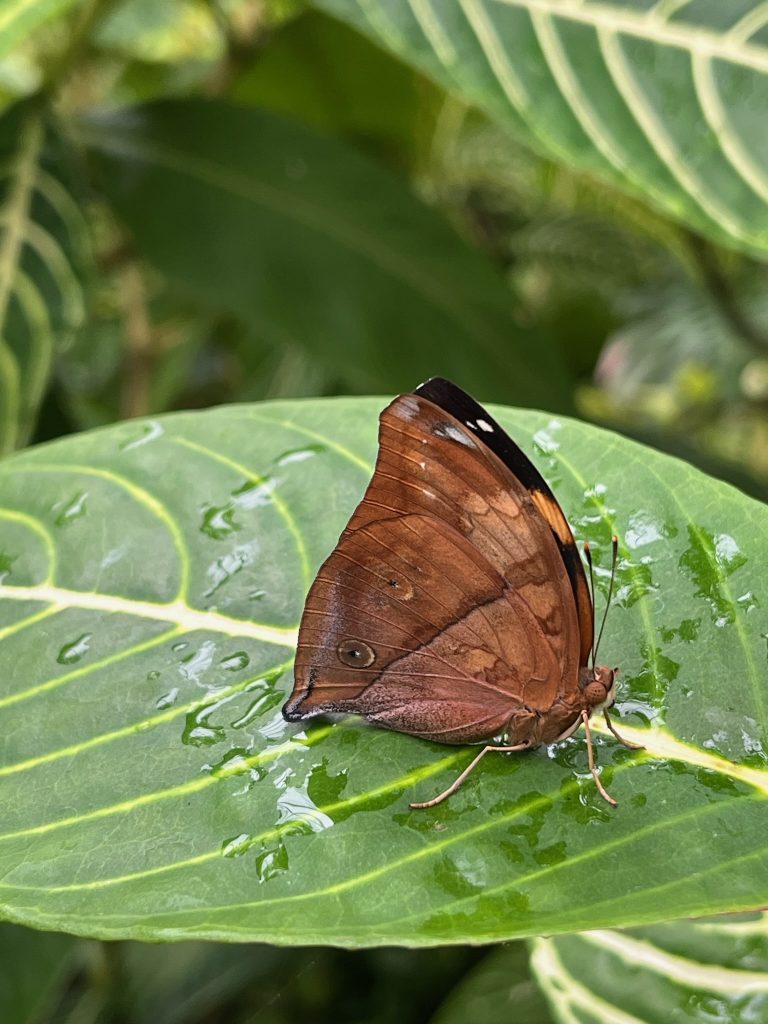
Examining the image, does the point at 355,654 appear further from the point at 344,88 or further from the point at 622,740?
the point at 344,88

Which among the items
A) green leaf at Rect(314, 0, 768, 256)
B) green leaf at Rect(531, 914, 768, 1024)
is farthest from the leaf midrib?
→ green leaf at Rect(531, 914, 768, 1024)

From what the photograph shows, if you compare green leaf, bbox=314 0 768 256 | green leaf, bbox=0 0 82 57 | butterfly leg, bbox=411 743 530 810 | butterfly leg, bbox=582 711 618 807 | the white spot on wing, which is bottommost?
butterfly leg, bbox=411 743 530 810

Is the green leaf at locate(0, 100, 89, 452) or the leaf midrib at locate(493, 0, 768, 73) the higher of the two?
the leaf midrib at locate(493, 0, 768, 73)

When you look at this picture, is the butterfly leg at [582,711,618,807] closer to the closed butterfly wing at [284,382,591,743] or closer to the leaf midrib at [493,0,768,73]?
the closed butterfly wing at [284,382,591,743]

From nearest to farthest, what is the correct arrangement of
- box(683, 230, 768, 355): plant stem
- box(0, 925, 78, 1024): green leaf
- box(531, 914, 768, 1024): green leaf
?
1. box(531, 914, 768, 1024): green leaf
2. box(0, 925, 78, 1024): green leaf
3. box(683, 230, 768, 355): plant stem

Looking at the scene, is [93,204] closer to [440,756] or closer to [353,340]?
[353,340]

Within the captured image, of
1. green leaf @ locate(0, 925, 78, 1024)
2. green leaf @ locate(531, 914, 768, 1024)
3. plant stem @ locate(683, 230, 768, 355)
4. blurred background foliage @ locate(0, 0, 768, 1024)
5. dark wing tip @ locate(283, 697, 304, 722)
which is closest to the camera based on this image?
dark wing tip @ locate(283, 697, 304, 722)

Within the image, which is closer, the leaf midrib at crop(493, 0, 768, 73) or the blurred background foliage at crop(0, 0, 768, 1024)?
the leaf midrib at crop(493, 0, 768, 73)
